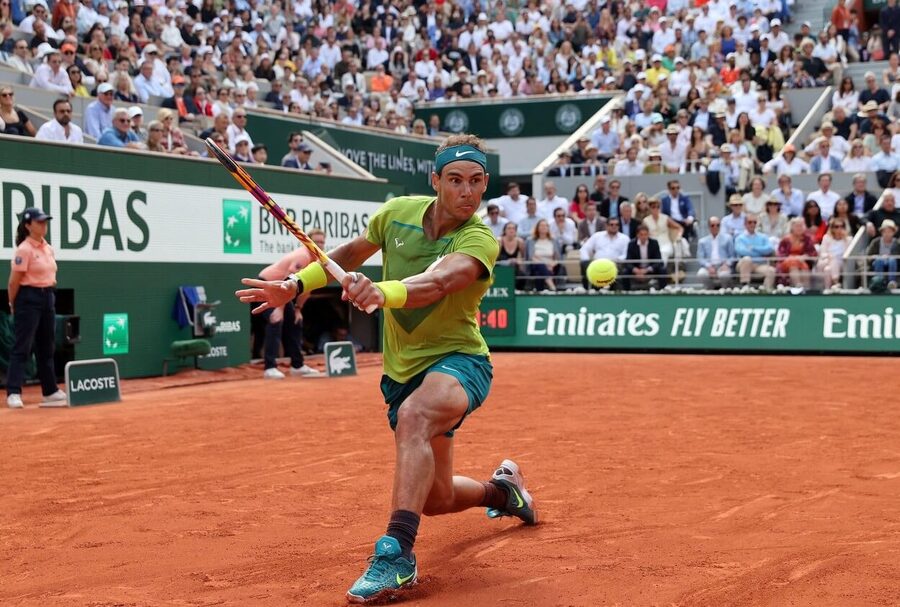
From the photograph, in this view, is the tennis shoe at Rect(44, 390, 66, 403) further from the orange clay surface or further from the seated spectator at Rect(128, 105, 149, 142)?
the seated spectator at Rect(128, 105, 149, 142)

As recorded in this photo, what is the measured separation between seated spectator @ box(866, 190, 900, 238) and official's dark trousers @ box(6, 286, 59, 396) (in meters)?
13.9

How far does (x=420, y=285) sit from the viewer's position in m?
5.25

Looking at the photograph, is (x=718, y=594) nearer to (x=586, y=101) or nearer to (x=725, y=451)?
(x=725, y=451)

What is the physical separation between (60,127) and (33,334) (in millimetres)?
3697

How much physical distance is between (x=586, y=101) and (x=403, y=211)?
76.7 feet

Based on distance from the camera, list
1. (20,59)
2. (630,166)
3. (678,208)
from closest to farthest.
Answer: (20,59) < (678,208) < (630,166)

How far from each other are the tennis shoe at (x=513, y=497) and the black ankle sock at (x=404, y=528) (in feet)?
4.29

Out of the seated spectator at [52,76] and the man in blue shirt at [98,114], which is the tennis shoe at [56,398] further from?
the seated spectator at [52,76]

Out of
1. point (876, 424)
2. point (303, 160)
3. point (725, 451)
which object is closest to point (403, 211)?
point (725, 451)

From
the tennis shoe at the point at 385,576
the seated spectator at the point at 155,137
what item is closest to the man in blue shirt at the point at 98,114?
the seated spectator at the point at 155,137

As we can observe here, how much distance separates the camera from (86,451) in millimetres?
9961

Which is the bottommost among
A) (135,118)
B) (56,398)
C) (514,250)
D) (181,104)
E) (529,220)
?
(56,398)

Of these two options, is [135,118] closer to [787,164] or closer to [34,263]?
[34,263]

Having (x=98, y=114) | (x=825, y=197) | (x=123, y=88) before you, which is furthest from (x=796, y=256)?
(x=98, y=114)
